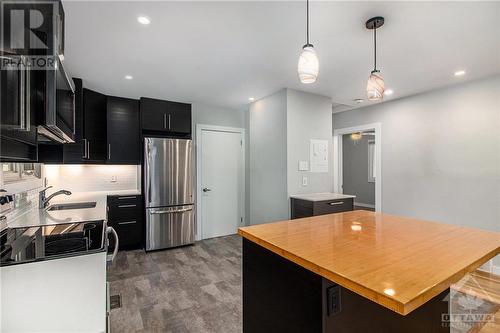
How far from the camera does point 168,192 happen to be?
3.86 metres

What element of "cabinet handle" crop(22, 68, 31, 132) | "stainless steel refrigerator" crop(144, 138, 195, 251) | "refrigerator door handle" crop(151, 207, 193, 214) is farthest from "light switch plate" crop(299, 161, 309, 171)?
"cabinet handle" crop(22, 68, 31, 132)

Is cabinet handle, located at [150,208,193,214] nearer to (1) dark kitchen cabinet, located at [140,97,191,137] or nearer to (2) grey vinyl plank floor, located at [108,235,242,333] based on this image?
(2) grey vinyl plank floor, located at [108,235,242,333]

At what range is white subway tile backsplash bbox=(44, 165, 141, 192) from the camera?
3660 millimetres

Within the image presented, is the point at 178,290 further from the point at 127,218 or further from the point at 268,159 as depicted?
the point at 268,159

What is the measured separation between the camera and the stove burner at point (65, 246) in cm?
115

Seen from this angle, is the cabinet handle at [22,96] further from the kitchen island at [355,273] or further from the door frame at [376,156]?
the door frame at [376,156]

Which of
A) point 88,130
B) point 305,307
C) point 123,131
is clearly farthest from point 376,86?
point 88,130

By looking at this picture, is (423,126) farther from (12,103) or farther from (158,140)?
(12,103)

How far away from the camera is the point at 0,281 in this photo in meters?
0.98

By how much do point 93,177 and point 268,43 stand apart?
3568 mm

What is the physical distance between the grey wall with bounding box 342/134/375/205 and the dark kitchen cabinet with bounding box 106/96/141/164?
5.20 meters

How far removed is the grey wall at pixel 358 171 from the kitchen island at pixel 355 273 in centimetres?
500

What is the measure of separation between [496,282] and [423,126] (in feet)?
7.05

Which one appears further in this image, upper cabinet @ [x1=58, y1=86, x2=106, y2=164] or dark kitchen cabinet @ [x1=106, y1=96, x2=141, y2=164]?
dark kitchen cabinet @ [x1=106, y1=96, x2=141, y2=164]
